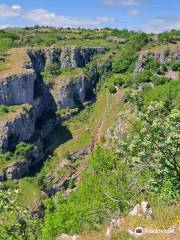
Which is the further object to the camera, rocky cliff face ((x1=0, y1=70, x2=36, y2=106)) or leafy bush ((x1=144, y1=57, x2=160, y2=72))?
leafy bush ((x1=144, y1=57, x2=160, y2=72))

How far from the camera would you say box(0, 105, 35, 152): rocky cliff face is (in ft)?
397

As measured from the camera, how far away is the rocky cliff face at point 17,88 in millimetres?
131375

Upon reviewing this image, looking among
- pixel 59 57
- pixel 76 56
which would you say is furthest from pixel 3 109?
pixel 76 56

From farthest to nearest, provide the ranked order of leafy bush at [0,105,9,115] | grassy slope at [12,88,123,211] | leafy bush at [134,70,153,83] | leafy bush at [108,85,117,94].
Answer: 1. leafy bush at [108,85,117,94]
2. leafy bush at [134,70,153,83]
3. leafy bush at [0,105,9,115]
4. grassy slope at [12,88,123,211]

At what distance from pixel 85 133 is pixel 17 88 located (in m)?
20.6

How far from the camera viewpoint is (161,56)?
153500 millimetres

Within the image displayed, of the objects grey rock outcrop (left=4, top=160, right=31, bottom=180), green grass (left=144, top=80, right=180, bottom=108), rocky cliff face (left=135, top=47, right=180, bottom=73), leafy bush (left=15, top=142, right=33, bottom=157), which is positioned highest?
rocky cliff face (left=135, top=47, right=180, bottom=73)

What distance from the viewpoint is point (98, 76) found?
6476 inches

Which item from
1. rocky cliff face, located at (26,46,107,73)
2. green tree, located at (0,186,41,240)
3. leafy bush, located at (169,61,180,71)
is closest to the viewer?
green tree, located at (0,186,41,240)

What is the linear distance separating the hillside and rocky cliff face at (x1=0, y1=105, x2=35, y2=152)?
243 millimetres

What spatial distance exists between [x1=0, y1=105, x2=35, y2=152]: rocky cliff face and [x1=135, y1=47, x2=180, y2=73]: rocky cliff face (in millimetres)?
38726

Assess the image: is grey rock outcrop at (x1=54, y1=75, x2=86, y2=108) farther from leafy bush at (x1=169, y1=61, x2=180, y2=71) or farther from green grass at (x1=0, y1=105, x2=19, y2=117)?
leafy bush at (x1=169, y1=61, x2=180, y2=71)

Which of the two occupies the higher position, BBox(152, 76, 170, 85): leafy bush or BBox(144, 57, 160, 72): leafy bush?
BBox(144, 57, 160, 72): leafy bush

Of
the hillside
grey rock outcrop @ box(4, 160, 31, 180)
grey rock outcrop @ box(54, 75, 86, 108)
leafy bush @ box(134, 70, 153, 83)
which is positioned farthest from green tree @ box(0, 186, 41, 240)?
grey rock outcrop @ box(54, 75, 86, 108)
